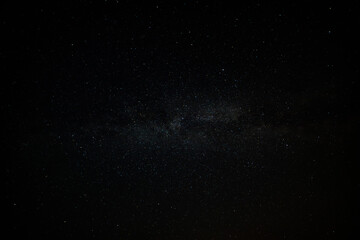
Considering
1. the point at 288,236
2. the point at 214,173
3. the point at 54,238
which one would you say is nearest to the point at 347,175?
the point at 288,236

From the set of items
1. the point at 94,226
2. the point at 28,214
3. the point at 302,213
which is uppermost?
the point at 28,214

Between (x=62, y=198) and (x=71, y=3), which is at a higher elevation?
(x=71, y=3)

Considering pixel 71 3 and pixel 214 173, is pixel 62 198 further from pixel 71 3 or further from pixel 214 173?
pixel 71 3

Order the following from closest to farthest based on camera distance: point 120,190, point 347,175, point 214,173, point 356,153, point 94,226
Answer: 1. point 214,173
2. point 120,190
3. point 356,153
4. point 347,175
5. point 94,226

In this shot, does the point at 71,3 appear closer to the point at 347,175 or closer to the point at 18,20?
the point at 18,20

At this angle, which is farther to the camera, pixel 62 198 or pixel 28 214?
pixel 28 214

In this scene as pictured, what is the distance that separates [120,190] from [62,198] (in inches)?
43.6

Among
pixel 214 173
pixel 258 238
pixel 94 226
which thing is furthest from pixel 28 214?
pixel 258 238

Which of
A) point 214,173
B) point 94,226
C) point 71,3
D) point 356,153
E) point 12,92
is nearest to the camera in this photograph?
point 71,3

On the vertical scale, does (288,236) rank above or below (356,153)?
below

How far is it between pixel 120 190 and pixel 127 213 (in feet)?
2.54

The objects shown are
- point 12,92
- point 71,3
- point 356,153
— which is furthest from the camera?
point 356,153

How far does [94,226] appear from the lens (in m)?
5.67

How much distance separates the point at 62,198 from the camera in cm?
408
